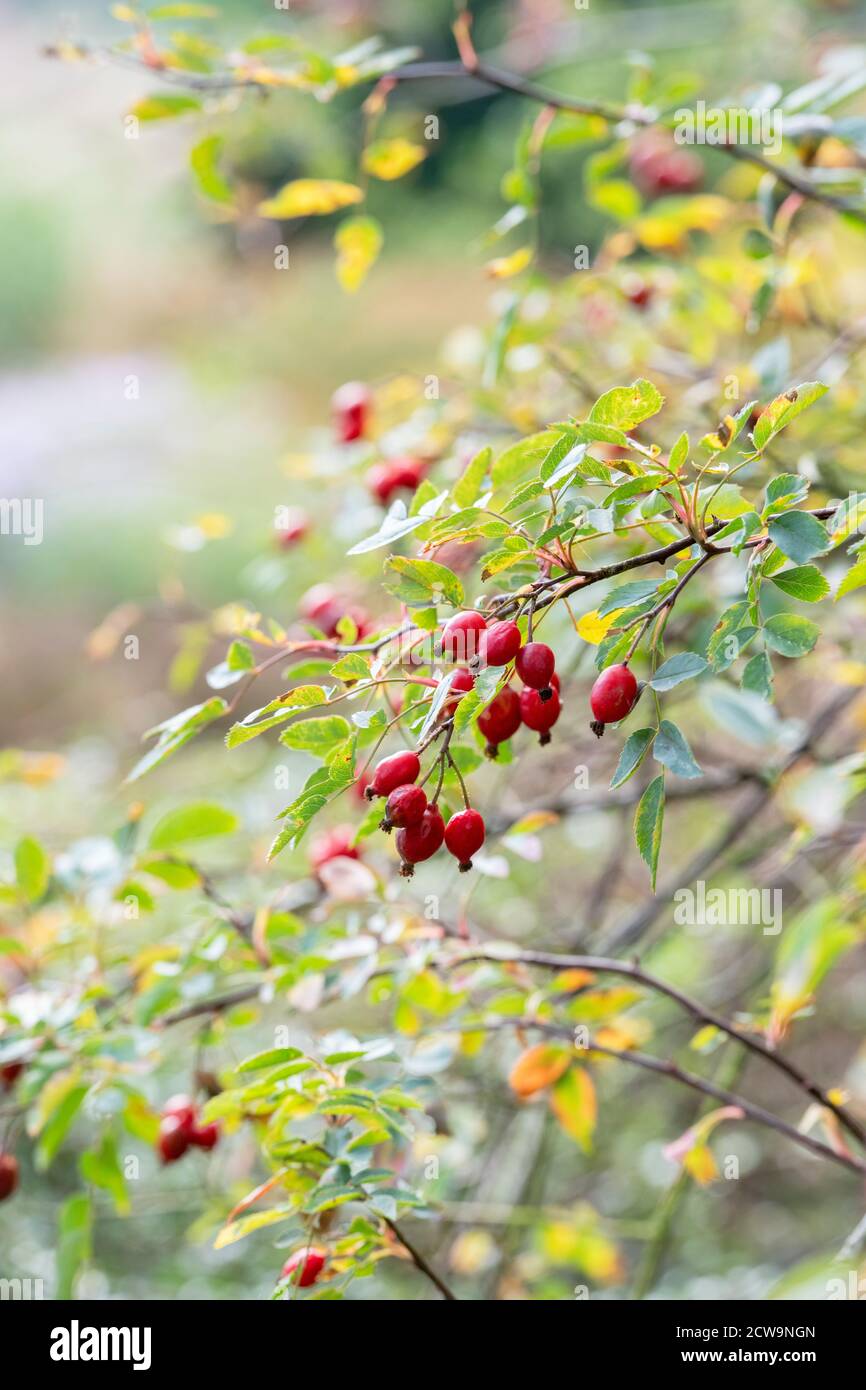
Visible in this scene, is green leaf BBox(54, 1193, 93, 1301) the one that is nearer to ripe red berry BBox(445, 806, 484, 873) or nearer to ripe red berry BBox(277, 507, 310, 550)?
ripe red berry BBox(445, 806, 484, 873)

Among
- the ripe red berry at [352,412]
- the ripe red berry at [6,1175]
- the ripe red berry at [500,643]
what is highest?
the ripe red berry at [352,412]

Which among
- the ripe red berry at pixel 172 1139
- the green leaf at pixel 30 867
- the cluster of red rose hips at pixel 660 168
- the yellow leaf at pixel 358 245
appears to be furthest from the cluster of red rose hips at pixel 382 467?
the cluster of red rose hips at pixel 660 168

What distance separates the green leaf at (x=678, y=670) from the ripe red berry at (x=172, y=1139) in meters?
0.48

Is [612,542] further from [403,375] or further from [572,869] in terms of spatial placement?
[572,869]

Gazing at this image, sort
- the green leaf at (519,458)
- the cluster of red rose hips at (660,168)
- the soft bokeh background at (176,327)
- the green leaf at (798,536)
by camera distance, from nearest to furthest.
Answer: the green leaf at (798,536), the green leaf at (519,458), the cluster of red rose hips at (660,168), the soft bokeh background at (176,327)

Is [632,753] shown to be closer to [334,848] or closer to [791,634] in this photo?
[791,634]

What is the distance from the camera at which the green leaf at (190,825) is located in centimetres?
72

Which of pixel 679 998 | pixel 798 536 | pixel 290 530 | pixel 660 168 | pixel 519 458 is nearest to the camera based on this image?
pixel 798 536

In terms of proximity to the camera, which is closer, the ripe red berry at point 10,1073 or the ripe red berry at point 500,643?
the ripe red berry at point 500,643

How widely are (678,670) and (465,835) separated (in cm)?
10

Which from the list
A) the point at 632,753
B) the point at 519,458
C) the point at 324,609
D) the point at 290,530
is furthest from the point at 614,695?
the point at 290,530

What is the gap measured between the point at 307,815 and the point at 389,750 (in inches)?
26.6

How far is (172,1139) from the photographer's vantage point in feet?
2.48

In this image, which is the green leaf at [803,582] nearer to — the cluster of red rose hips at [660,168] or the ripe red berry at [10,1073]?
the ripe red berry at [10,1073]
